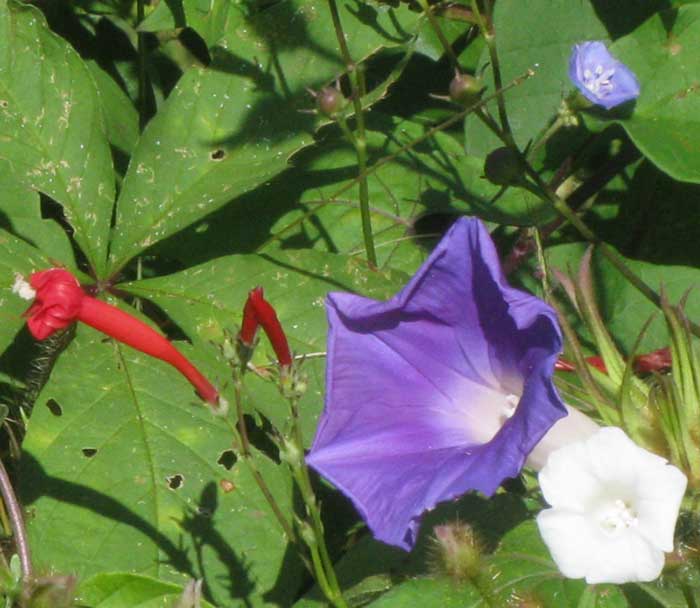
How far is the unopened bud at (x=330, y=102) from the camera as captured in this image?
1.74 metres

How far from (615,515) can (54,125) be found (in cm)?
112

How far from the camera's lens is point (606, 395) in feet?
4.41

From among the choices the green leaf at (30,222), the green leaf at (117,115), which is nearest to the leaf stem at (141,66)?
the green leaf at (117,115)

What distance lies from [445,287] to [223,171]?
2.27 ft

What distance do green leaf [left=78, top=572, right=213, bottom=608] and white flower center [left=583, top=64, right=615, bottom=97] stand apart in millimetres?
1012

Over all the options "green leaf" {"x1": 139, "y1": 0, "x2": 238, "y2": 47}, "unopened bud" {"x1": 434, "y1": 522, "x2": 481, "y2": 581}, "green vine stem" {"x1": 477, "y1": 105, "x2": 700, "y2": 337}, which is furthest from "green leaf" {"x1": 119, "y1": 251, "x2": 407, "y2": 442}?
"green leaf" {"x1": 139, "y1": 0, "x2": 238, "y2": 47}

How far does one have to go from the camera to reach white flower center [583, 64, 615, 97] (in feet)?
6.18

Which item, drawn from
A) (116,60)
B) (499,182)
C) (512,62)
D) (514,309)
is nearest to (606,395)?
(514,309)

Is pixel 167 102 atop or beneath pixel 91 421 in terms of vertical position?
atop

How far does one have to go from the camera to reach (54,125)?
6.20ft

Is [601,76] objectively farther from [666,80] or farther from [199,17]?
[199,17]

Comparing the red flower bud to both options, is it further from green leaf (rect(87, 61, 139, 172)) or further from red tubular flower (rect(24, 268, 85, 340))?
green leaf (rect(87, 61, 139, 172))

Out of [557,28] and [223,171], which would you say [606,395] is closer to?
[223,171]

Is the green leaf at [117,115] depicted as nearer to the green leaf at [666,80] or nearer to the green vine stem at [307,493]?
the green leaf at [666,80]
